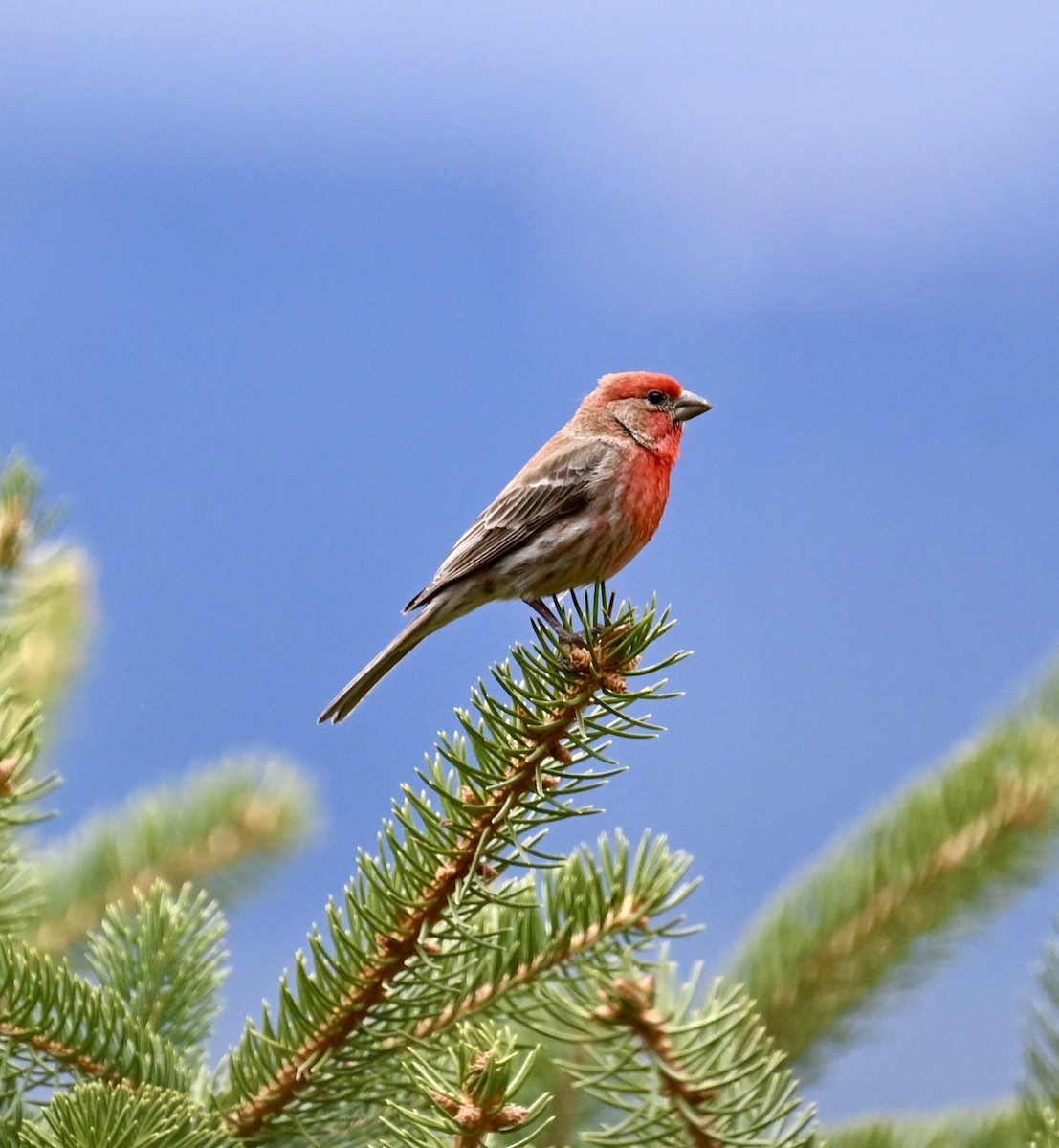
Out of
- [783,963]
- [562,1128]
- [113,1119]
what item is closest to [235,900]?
[562,1128]

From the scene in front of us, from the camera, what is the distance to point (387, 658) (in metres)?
2.86

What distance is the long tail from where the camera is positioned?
275 cm

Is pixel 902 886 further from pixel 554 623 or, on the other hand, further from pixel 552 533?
pixel 552 533

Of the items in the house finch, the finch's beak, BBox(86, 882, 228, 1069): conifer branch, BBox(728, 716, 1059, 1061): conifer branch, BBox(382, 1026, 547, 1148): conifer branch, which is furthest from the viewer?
the finch's beak

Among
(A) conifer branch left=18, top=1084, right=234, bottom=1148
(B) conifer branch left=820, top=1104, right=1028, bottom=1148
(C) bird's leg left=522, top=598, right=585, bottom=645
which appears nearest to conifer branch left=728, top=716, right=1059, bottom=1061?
(B) conifer branch left=820, top=1104, right=1028, bottom=1148

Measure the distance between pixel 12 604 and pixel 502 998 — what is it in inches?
34.6

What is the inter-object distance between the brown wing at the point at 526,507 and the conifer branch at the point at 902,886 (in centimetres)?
102

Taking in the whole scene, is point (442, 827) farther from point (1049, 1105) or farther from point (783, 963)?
point (783, 963)

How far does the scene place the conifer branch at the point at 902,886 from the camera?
2.29 metres

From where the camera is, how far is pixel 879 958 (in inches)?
91.2

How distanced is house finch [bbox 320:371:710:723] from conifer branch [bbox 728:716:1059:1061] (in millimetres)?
840

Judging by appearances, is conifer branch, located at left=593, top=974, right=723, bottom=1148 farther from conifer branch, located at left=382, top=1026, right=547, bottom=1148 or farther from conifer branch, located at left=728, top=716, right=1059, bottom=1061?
conifer branch, located at left=728, top=716, right=1059, bottom=1061

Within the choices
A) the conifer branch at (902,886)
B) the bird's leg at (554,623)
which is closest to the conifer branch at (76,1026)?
the bird's leg at (554,623)

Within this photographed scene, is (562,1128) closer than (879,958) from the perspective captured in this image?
Yes
